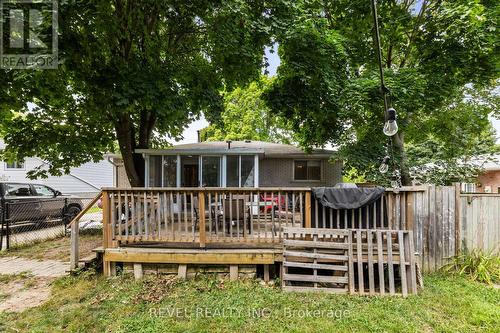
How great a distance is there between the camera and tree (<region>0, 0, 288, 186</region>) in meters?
5.77

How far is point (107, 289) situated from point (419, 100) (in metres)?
8.87

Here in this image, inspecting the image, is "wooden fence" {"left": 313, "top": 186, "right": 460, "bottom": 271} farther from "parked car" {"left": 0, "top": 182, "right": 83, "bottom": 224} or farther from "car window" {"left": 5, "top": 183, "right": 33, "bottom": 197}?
"car window" {"left": 5, "top": 183, "right": 33, "bottom": 197}

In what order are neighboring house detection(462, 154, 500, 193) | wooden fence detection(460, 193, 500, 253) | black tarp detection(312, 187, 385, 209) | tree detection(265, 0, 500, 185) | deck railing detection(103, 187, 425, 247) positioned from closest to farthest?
black tarp detection(312, 187, 385, 209), deck railing detection(103, 187, 425, 247), wooden fence detection(460, 193, 500, 253), tree detection(265, 0, 500, 185), neighboring house detection(462, 154, 500, 193)

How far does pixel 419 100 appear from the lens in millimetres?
7188

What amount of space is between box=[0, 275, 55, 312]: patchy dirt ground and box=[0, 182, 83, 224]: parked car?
3042mm

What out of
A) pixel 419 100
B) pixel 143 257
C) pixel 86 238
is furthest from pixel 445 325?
pixel 86 238

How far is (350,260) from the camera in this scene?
4168 millimetres

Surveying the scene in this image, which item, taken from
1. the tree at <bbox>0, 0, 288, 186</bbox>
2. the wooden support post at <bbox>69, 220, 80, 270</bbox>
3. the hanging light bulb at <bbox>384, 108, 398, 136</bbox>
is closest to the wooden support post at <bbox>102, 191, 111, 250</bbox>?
the wooden support post at <bbox>69, 220, 80, 270</bbox>

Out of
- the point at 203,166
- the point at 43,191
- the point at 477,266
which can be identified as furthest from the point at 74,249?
the point at 477,266

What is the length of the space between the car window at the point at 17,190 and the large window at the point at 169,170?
17.3 feet

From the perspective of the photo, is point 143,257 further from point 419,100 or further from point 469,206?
point 419,100

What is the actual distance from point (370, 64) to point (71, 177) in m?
18.3

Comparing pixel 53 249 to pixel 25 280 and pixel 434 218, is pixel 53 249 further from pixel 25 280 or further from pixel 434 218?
pixel 434 218

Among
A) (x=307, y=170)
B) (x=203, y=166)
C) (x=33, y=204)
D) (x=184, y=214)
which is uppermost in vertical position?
(x=203, y=166)
